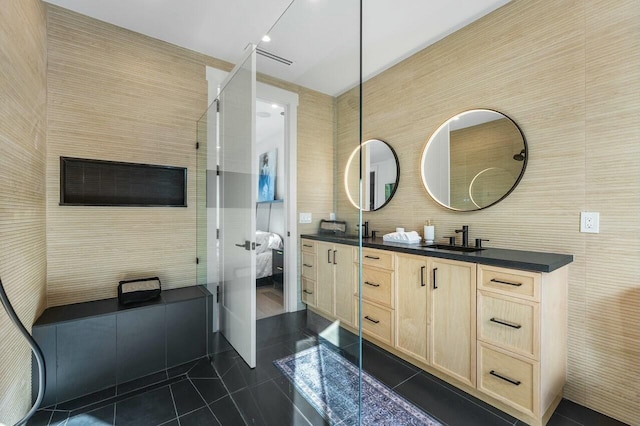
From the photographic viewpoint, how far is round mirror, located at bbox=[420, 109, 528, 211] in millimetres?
1981

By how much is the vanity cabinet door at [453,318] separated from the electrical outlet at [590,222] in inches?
27.2

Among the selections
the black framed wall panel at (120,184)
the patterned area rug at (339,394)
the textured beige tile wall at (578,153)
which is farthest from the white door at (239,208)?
the textured beige tile wall at (578,153)

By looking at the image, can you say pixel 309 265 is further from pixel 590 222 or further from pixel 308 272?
pixel 590 222

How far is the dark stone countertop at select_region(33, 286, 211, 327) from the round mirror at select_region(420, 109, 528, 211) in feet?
7.21

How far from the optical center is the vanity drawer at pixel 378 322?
2.17 meters

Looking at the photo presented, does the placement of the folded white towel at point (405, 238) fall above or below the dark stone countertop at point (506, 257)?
above

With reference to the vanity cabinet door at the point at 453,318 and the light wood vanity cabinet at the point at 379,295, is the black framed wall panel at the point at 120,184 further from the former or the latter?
the vanity cabinet door at the point at 453,318

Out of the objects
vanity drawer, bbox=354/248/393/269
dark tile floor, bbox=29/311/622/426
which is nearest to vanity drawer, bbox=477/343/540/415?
dark tile floor, bbox=29/311/622/426

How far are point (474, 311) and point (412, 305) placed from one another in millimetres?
434

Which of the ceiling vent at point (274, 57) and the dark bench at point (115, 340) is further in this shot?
the ceiling vent at point (274, 57)

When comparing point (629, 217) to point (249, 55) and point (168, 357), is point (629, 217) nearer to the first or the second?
point (249, 55)

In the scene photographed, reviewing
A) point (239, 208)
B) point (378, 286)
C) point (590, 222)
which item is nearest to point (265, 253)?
point (239, 208)

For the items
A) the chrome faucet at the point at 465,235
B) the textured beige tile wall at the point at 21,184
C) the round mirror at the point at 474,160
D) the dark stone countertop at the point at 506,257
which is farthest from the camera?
the chrome faucet at the point at 465,235

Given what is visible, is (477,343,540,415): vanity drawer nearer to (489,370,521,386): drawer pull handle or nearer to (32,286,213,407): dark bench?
(489,370,521,386): drawer pull handle
